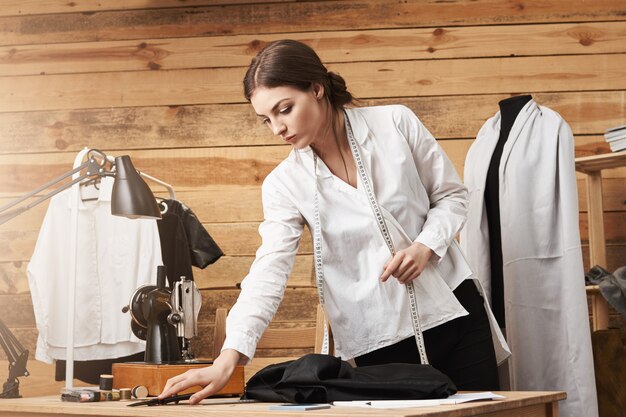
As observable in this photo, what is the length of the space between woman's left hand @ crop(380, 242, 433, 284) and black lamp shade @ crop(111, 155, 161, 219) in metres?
0.77

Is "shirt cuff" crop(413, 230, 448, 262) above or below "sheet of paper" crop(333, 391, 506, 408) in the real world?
above

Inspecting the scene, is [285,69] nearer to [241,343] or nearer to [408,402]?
[241,343]

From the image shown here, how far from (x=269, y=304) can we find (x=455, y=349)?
0.49 metres

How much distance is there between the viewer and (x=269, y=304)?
1970mm

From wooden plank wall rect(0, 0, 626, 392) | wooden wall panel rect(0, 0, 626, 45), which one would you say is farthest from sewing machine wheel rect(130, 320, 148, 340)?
wooden wall panel rect(0, 0, 626, 45)

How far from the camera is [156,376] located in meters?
1.95

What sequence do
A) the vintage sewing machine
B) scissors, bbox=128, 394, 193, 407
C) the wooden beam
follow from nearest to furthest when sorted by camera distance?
scissors, bbox=128, 394, 193, 407
the vintage sewing machine
the wooden beam

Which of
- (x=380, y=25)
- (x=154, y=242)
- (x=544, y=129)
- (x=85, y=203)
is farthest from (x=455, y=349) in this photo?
(x=380, y=25)

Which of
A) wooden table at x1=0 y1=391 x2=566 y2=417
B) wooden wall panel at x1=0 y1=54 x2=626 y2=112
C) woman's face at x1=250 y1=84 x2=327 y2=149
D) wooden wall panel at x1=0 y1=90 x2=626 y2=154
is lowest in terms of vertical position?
wooden table at x1=0 y1=391 x2=566 y2=417

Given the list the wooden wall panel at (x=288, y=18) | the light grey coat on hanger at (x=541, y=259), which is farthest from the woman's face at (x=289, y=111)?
the wooden wall panel at (x=288, y=18)

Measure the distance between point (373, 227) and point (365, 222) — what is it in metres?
0.02

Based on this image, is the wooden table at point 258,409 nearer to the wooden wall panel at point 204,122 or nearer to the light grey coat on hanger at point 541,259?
the light grey coat on hanger at point 541,259

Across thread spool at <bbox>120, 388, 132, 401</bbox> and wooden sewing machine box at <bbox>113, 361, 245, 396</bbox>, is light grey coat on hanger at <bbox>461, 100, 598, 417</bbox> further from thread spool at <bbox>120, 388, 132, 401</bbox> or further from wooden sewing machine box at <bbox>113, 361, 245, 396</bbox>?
thread spool at <bbox>120, 388, 132, 401</bbox>

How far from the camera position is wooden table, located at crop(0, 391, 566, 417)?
4.49ft
